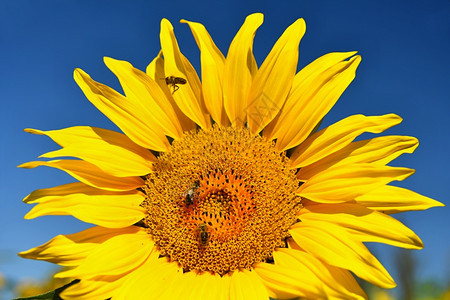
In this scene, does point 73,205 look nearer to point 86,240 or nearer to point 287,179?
point 86,240

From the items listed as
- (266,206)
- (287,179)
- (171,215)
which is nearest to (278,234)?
(266,206)

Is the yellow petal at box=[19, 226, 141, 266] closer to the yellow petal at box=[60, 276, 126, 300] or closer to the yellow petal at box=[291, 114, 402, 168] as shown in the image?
the yellow petal at box=[60, 276, 126, 300]

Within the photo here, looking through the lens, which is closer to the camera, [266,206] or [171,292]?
[171,292]

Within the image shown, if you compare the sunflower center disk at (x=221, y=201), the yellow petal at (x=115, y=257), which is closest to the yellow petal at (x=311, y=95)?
the sunflower center disk at (x=221, y=201)

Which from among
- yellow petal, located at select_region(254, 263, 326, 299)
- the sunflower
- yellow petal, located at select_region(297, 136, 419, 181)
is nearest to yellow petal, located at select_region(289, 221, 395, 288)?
the sunflower

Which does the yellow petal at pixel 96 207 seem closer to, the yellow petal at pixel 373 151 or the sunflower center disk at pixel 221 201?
the sunflower center disk at pixel 221 201

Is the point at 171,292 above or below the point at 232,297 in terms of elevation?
above
